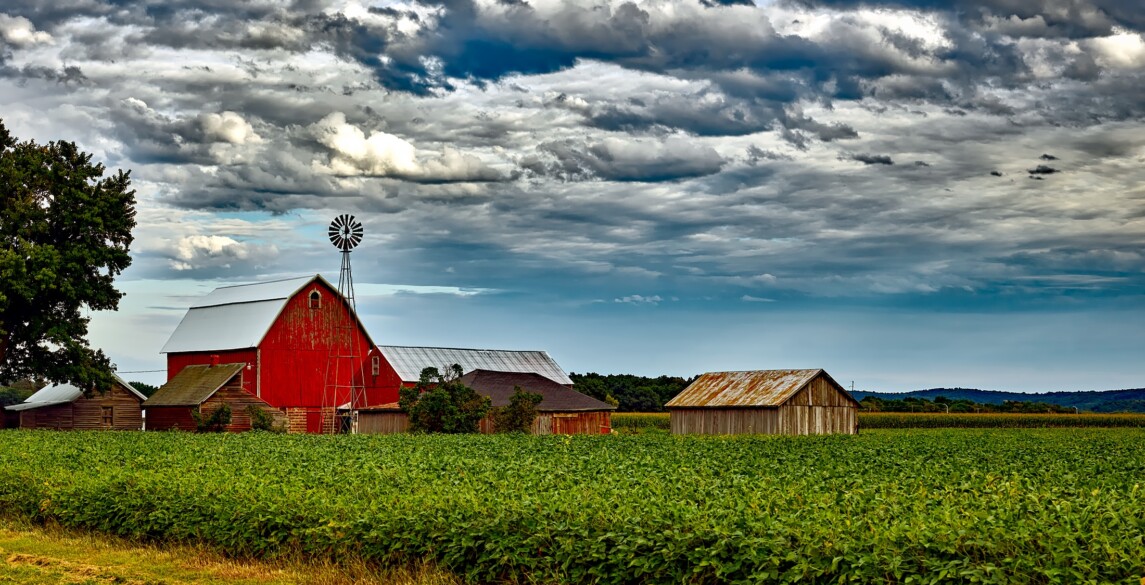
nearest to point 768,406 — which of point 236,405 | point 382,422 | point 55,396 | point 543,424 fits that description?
point 543,424

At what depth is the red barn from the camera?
68.2 meters

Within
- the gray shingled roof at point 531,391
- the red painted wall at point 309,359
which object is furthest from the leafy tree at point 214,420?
the gray shingled roof at point 531,391

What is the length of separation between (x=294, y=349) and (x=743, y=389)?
28352mm

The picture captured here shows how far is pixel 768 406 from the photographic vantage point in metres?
64.8

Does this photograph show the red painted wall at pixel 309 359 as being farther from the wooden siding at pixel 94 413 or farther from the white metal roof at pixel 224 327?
the wooden siding at pixel 94 413

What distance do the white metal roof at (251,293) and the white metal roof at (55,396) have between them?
8.77 meters

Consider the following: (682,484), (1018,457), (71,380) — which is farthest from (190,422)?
(682,484)

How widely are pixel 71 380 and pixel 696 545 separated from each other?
5664cm

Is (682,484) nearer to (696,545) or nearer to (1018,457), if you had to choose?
(696,545)

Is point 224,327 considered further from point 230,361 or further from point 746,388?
point 746,388

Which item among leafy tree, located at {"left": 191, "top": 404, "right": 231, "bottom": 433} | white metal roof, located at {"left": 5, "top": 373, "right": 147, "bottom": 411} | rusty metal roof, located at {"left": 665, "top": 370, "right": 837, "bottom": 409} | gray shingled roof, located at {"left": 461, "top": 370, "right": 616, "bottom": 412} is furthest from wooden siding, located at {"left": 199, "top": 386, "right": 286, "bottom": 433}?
rusty metal roof, located at {"left": 665, "top": 370, "right": 837, "bottom": 409}

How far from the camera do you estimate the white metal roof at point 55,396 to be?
69.8 meters

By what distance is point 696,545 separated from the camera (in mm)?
12367

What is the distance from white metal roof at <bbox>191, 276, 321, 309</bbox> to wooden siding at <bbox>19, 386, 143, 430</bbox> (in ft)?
30.8
